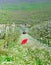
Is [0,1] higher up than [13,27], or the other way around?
[0,1]

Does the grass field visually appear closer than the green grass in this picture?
Yes

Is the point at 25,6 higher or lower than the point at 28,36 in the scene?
higher

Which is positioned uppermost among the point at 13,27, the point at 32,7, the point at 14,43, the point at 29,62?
the point at 32,7

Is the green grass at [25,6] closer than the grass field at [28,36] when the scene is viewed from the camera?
No

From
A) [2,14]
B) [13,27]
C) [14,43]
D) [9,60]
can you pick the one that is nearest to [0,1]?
[2,14]

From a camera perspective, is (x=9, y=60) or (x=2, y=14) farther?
(x=2, y=14)

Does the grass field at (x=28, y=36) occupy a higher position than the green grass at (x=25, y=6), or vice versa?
the green grass at (x=25, y=6)

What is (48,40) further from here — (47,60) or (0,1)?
(0,1)

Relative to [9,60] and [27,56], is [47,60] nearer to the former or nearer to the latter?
[27,56]

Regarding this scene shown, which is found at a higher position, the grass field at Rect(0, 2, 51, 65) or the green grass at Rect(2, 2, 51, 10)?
the green grass at Rect(2, 2, 51, 10)
